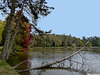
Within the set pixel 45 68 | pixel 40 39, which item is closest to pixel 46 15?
pixel 40 39

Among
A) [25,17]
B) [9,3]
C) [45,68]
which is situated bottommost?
[45,68]

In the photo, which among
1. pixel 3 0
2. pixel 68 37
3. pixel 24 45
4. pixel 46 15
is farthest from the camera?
pixel 68 37

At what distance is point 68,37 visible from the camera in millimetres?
103875

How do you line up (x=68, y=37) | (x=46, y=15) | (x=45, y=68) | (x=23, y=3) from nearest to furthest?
(x=23, y=3) → (x=46, y=15) → (x=45, y=68) → (x=68, y=37)

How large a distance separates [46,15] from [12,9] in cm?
294

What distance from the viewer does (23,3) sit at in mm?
8664

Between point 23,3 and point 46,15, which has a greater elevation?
point 23,3

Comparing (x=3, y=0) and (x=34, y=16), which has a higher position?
(x=3, y=0)

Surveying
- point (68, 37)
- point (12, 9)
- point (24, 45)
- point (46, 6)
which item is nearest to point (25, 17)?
point (12, 9)

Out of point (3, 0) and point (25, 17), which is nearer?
point (3, 0)

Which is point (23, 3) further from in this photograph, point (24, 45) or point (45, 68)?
point (24, 45)

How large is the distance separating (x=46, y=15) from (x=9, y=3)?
10.5 ft

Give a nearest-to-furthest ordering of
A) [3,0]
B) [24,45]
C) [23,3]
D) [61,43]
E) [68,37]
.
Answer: [3,0] < [23,3] < [24,45] < [61,43] < [68,37]

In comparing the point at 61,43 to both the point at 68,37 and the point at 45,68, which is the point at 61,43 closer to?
the point at 68,37
